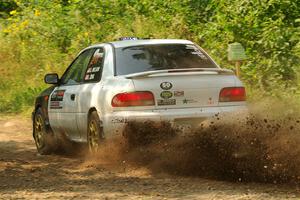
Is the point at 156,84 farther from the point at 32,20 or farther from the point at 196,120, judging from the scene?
the point at 32,20

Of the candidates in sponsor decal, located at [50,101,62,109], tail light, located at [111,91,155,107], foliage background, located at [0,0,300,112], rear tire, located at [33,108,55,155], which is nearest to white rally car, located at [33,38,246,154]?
tail light, located at [111,91,155,107]

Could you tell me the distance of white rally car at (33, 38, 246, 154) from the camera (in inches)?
328

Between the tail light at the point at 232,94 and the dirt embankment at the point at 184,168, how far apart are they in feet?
0.96

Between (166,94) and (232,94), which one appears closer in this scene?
(166,94)

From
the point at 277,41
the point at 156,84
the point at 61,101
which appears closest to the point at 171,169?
the point at 156,84

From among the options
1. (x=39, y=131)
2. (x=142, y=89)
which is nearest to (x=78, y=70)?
(x=39, y=131)

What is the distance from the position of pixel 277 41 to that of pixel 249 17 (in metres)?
1.04

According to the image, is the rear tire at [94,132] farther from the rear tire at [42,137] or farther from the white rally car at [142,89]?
the rear tire at [42,137]

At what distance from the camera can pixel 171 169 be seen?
783cm

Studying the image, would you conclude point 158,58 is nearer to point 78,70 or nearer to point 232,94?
point 232,94

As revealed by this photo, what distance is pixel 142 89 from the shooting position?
830 centimetres

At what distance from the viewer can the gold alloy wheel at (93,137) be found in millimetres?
8695

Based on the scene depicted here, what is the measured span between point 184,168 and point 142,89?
115 centimetres

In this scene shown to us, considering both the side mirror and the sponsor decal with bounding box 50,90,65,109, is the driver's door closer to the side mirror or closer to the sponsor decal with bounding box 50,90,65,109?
the sponsor decal with bounding box 50,90,65,109
